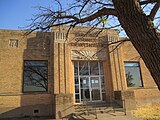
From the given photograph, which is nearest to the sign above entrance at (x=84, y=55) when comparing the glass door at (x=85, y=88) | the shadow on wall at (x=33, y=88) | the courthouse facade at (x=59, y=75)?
the courthouse facade at (x=59, y=75)

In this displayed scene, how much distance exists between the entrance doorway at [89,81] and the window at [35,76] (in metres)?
2.68

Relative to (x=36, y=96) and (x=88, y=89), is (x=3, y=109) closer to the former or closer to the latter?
(x=36, y=96)

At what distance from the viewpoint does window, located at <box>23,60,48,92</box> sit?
→ 46.0ft

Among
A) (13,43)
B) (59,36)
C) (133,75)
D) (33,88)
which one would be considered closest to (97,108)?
(33,88)

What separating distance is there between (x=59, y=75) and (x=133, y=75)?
755 cm

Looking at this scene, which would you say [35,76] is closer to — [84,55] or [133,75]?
[84,55]

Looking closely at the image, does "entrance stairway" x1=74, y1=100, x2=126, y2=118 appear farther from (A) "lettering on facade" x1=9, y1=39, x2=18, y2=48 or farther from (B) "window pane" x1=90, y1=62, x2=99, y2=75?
(A) "lettering on facade" x1=9, y1=39, x2=18, y2=48

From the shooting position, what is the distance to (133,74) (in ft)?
54.8

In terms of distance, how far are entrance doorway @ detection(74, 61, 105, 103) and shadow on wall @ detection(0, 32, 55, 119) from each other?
7.79 feet

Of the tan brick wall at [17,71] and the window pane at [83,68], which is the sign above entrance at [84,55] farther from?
the tan brick wall at [17,71]

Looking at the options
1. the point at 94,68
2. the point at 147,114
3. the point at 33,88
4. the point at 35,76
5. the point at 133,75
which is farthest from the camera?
the point at 133,75

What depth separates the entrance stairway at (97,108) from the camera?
39.5 feet

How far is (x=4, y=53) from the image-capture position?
14.1 metres

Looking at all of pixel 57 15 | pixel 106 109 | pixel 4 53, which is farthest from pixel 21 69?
pixel 57 15
